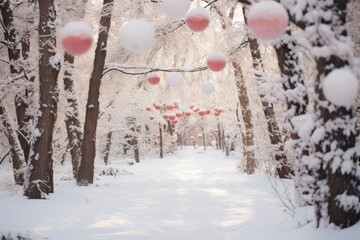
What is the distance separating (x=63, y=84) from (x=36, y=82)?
2920 mm

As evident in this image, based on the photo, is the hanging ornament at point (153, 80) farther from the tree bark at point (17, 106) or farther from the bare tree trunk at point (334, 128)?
the bare tree trunk at point (334, 128)

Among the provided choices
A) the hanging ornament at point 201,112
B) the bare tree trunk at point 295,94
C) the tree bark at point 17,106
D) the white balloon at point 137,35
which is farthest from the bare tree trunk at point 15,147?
the bare tree trunk at point 295,94

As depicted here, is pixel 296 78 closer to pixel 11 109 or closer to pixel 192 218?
pixel 192 218

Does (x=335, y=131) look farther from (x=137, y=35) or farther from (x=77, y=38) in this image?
(x=77, y=38)

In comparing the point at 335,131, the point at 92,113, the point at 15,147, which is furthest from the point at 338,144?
the point at 15,147

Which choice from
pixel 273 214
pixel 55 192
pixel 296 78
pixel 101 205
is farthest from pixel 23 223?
pixel 296 78

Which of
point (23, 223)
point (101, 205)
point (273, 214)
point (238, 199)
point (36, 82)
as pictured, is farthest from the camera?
point (36, 82)

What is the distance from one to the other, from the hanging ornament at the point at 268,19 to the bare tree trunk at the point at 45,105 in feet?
19.3

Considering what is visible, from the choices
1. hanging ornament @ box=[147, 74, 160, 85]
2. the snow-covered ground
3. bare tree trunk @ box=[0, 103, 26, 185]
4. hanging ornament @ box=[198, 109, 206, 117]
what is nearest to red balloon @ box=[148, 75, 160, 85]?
hanging ornament @ box=[147, 74, 160, 85]

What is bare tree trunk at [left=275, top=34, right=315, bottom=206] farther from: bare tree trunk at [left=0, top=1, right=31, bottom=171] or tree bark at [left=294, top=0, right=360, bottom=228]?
bare tree trunk at [left=0, top=1, right=31, bottom=171]

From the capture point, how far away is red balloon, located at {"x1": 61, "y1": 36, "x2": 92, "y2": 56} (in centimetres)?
407

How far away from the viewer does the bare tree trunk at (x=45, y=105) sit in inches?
321

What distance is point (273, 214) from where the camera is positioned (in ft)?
21.6

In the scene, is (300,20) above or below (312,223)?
above
